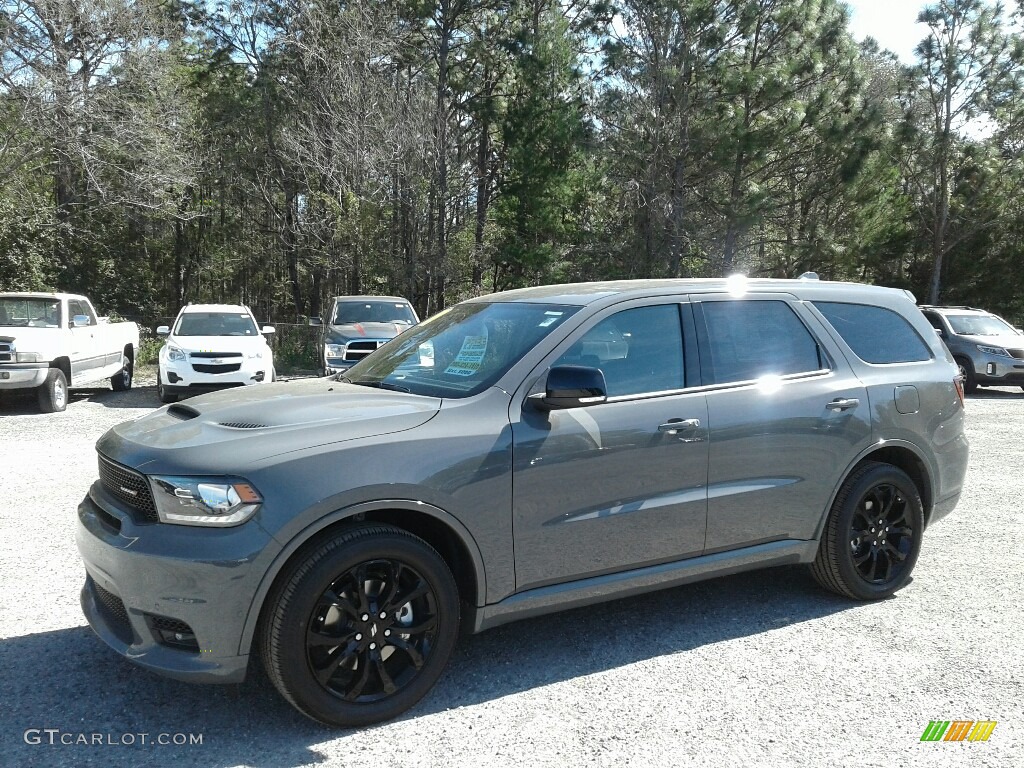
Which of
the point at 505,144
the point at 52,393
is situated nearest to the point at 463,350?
the point at 52,393

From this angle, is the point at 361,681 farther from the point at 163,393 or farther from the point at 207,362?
the point at 163,393

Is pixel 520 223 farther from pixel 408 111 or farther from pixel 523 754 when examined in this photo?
pixel 523 754

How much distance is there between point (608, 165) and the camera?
26.7 m

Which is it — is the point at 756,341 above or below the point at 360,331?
above

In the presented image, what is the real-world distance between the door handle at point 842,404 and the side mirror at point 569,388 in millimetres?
1541

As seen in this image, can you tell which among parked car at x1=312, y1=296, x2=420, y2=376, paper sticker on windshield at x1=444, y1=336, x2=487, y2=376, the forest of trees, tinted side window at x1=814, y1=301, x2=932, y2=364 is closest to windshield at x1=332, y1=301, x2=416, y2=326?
parked car at x1=312, y1=296, x2=420, y2=376

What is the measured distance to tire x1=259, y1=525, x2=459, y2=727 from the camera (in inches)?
124

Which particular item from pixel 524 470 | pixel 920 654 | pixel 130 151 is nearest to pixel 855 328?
pixel 920 654

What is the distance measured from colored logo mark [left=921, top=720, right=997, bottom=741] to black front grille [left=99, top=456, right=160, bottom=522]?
10.2ft

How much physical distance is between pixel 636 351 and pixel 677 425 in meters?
0.41

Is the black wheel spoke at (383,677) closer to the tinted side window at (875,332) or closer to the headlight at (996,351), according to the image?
the tinted side window at (875,332)

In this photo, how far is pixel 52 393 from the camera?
12.4 m

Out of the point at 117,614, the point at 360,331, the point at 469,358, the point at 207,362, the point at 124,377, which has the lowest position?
the point at 124,377

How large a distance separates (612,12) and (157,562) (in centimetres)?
2627
